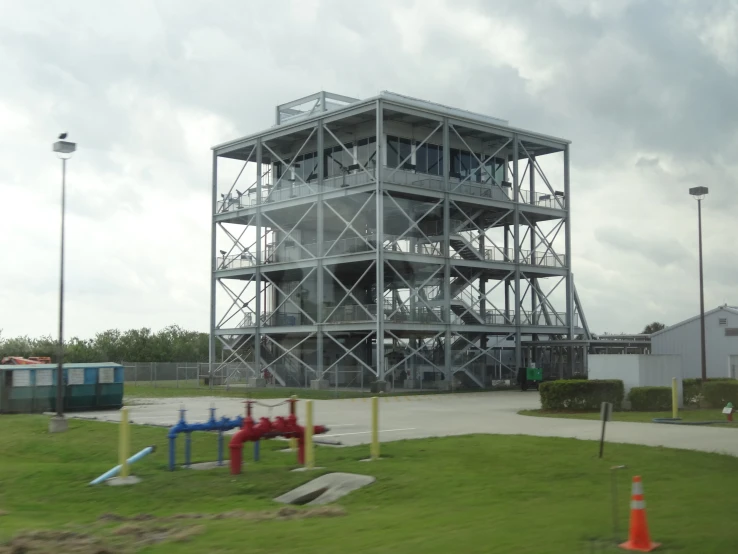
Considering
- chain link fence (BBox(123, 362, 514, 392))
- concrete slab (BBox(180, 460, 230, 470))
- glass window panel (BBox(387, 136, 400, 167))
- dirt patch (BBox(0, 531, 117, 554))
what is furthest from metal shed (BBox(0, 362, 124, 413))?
glass window panel (BBox(387, 136, 400, 167))

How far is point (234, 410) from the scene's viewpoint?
106 feet

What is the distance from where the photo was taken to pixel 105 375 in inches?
1289

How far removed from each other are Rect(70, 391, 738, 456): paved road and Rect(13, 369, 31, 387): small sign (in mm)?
2600

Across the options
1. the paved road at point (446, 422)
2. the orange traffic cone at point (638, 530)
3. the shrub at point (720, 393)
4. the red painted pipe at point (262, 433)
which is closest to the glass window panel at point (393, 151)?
the paved road at point (446, 422)

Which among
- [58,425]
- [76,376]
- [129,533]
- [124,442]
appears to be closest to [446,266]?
[76,376]

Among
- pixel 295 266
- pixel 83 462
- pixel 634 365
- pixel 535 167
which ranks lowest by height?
pixel 83 462

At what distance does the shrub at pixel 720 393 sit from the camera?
29781mm

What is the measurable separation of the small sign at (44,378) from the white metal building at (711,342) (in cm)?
3262

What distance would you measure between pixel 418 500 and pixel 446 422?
12895mm

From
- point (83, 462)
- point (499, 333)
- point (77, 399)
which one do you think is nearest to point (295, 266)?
point (499, 333)

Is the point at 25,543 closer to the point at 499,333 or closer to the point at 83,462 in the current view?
the point at 83,462

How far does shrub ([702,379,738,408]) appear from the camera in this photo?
29.8 m

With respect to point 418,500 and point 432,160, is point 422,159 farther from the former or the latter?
point 418,500

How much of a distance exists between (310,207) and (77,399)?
22661 mm
